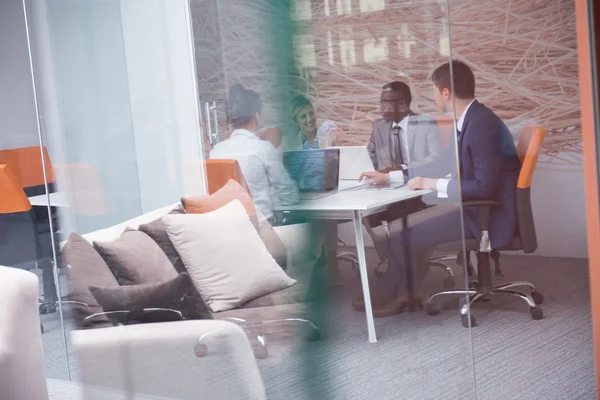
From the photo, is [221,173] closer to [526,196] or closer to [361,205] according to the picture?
[361,205]

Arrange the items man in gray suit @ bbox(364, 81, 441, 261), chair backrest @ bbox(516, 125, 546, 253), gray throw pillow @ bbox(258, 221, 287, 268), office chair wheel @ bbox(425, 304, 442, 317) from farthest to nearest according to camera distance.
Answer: chair backrest @ bbox(516, 125, 546, 253), office chair wheel @ bbox(425, 304, 442, 317), man in gray suit @ bbox(364, 81, 441, 261), gray throw pillow @ bbox(258, 221, 287, 268)

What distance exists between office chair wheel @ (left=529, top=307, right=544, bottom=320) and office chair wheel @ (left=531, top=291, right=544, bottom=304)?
0.06 meters

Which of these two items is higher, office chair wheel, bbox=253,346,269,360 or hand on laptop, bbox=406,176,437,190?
hand on laptop, bbox=406,176,437,190

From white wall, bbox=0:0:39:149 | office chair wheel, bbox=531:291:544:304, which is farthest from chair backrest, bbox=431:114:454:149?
office chair wheel, bbox=531:291:544:304

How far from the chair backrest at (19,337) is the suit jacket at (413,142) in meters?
1.32

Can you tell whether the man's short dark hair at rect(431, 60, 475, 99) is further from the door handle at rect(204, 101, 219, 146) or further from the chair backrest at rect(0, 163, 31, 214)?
the chair backrest at rect(0, 163, 31, 214)

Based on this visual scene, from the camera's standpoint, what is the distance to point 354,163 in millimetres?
1848

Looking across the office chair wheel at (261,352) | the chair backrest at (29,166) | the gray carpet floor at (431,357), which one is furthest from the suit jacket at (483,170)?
the chair backrest at (29,166)

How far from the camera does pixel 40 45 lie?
3.02 meters

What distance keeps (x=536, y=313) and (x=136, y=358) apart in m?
2.16

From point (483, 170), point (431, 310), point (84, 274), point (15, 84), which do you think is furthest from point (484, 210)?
point (15, 84)

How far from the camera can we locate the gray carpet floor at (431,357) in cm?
157

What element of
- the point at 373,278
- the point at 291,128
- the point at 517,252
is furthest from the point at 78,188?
the point at 517,252

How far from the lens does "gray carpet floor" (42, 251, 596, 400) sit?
5.14ft
